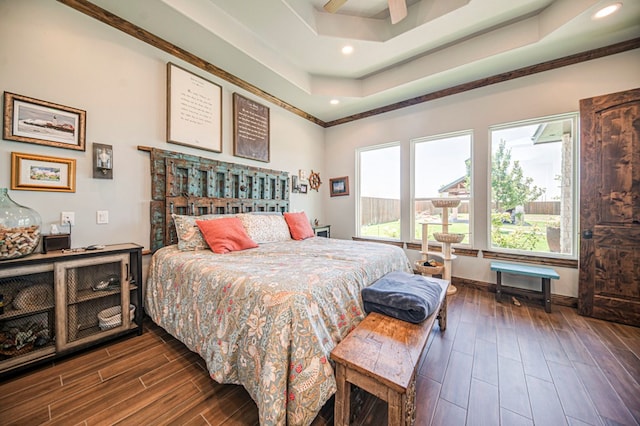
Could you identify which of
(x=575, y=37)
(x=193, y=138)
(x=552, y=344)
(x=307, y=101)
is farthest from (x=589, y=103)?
(x=193, y=138)

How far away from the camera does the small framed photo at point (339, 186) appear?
15.0 ft

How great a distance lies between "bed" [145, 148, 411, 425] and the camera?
42.6 inches

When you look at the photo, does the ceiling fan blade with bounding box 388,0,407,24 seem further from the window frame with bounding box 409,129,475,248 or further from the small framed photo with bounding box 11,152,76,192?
the small framed photo with bounding box 11,152,76,192

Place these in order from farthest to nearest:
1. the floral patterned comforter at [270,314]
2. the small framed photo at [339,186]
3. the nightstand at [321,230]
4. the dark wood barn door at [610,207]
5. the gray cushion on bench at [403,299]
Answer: the small framed photo at [339,186] → the nightstand at [321,230] → the dark wood barn door at [610,207] → the gray cushion on bench at [403,299] → the floral patterned comforter at [270,314]

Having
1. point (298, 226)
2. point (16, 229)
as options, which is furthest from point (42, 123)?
point (298, 226)

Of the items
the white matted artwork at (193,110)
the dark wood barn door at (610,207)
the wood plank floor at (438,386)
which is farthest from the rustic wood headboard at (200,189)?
the dark wood barn door at (610,207)

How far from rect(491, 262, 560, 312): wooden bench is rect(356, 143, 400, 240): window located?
1489 millimetres

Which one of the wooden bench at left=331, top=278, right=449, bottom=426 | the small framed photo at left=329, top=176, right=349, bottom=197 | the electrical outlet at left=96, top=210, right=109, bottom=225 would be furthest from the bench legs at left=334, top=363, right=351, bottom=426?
the small framed photo at left=329, top=176, right=349, bottom=197

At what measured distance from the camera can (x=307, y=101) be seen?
3.82 m

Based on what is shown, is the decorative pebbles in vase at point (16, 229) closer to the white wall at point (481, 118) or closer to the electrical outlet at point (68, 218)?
the electrical outlet at point (68, 218)

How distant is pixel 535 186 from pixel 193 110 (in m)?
4.48

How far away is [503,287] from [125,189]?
4618mm

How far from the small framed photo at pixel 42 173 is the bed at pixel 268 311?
36.5 inches

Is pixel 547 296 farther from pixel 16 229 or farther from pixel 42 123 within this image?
pixel 42 123
